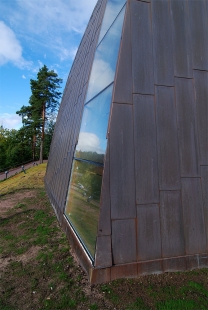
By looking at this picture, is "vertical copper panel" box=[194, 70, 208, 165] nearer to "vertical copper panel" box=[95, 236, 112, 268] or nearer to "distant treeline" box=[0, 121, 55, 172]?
"vertical copper panel" box=[95, 236, 112, 268]

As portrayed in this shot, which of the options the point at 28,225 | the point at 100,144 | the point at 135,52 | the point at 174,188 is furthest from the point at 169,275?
the point at 28,225

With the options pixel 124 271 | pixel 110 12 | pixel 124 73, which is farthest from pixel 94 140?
pixel 110 12

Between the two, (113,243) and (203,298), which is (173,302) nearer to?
(203,298)

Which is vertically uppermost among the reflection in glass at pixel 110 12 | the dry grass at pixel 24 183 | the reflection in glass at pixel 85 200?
the reflection in glass at pixel 110 12

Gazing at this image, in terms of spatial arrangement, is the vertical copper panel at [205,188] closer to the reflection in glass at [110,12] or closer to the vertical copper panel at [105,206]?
the vertical copper panel at [105,206]

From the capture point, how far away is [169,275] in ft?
11.4

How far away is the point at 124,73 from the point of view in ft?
12.3

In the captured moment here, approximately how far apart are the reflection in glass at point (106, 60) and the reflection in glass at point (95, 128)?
25 centimetres

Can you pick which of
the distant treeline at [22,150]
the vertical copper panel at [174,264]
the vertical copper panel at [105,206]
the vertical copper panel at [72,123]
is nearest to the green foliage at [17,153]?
the distant treeline at [22,150]

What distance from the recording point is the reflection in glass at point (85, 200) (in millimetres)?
A: 3582

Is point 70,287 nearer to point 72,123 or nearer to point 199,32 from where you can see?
point 72,123

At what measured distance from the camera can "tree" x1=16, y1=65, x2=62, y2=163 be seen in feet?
104

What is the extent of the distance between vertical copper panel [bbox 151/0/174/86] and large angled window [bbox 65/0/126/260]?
0.66 meters

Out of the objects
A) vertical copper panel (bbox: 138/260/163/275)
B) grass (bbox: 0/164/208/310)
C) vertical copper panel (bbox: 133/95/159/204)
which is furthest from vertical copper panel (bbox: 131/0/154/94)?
grass (bbox: 0/164/208/310)
